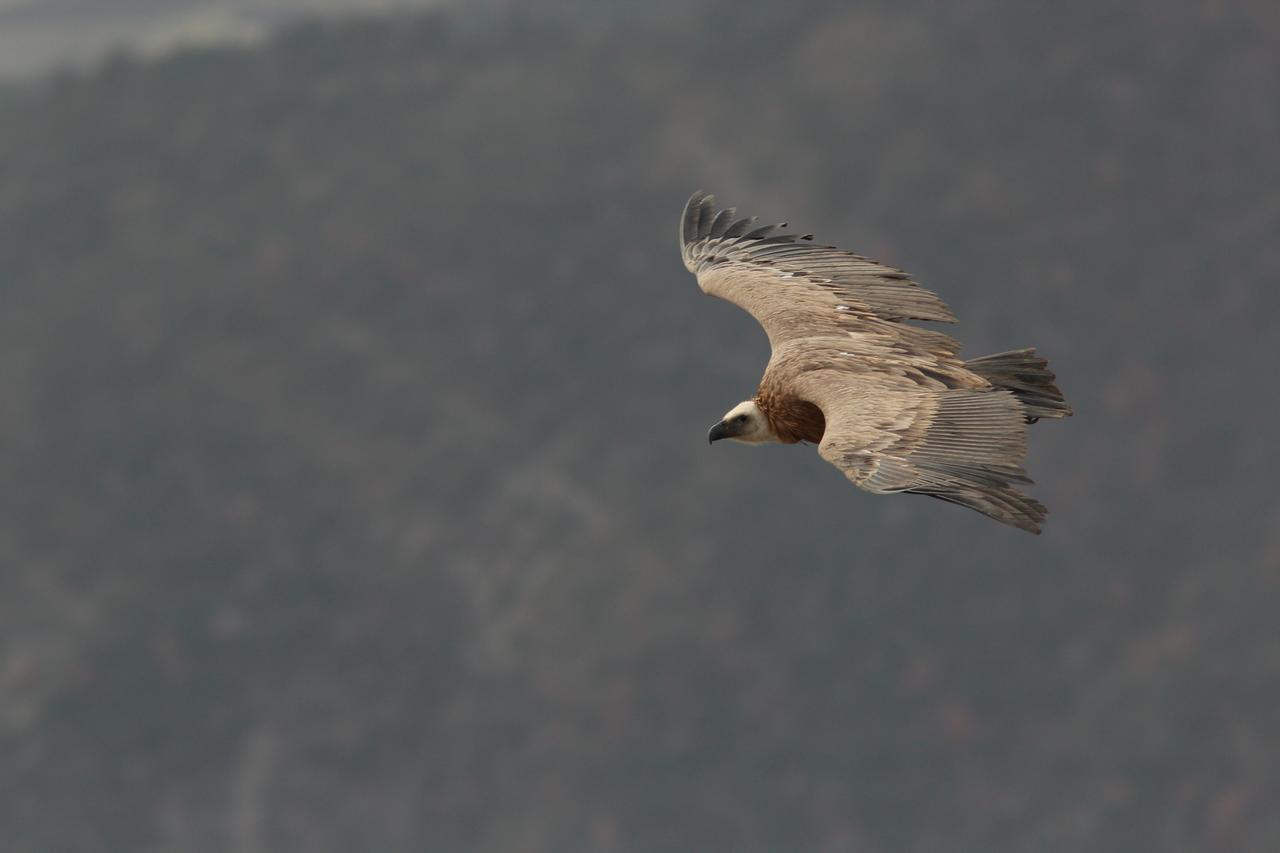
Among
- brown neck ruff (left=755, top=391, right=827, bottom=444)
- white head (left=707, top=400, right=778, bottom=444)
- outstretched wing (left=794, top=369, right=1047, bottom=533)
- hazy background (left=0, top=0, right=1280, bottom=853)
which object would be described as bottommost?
outstretched wing (left=794, top=369, right=1047, bottom=533)

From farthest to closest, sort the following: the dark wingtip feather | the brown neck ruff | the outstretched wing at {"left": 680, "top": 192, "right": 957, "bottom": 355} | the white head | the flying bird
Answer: the dark wingtip feather < the outstretched wing at {"left": 680, "top": 192, "right": 957, "bottom": 355} < the white head < the brown neck ruff < the flying bird

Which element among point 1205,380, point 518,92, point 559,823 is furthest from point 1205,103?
point 559,823

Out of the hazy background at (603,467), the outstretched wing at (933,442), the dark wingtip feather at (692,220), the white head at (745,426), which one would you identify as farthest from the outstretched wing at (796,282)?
the hazy background at (603,467)

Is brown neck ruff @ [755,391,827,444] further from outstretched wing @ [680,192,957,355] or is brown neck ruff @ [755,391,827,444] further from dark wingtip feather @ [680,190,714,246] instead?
dark wingtip feather @ [680,190,714,246]

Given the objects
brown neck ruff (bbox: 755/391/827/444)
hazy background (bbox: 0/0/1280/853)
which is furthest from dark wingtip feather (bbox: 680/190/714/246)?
hazy background (bbox: 0/0/1280/853)

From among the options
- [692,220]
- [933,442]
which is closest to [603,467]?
[692,220]

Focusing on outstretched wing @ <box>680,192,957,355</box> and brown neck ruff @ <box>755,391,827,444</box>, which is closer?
brown neck ruff @ <box>755,391,827,444</box>

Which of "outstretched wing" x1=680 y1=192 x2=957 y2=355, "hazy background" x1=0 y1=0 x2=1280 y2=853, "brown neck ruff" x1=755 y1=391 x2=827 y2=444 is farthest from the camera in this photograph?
"hazy background" x1=0 y1=0 x2=1280 y2=853

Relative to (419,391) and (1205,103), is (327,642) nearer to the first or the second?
(419,391)
